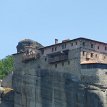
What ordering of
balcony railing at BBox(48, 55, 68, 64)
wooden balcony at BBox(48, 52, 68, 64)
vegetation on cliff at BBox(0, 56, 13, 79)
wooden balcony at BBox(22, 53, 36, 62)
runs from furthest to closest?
vegetation on cliff at BBox(0, 56, 13, 79) → wooden balcony at BBox(22, 53, 36, 62) → wooden balcony at BBox(48, 52, 68, 64) → balcony railing at BBox(48, 55, 68, 64)

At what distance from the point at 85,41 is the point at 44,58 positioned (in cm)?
929

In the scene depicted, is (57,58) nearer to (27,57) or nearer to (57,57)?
(57,57)

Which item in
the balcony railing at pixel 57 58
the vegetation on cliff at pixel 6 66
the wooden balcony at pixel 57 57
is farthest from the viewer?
the vegetation on cliff at pixel 6 66

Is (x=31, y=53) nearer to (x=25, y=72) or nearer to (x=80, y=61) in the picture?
(x=25, y=72)

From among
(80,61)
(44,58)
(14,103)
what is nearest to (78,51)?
(80,61)

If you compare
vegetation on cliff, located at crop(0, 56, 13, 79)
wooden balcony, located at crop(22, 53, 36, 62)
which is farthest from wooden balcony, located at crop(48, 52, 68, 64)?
vegetation on cliff, located at crop(0, 56, 13, 79)

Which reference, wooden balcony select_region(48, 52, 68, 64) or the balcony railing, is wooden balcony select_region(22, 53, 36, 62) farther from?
the balcony railing

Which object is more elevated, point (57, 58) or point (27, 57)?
point (27, 57)

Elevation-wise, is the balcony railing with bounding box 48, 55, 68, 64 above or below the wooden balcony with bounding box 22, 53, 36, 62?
below

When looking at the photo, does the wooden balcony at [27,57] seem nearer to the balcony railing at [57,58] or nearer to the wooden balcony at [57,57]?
the wooden balcony at [57,57]

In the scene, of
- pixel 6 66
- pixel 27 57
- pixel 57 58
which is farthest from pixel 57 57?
pixel 6 66

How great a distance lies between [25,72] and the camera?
91812mm

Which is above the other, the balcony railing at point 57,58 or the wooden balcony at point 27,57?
the wooden balcony at point 27,57

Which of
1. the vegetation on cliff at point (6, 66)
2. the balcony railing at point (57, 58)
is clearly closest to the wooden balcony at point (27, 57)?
the balcony railing at point (57, 58)
